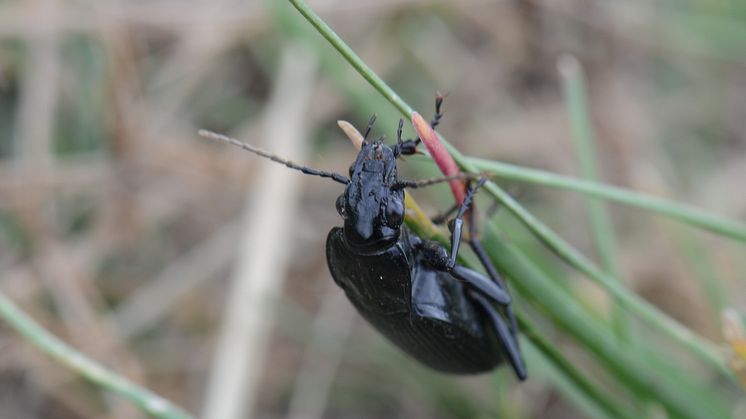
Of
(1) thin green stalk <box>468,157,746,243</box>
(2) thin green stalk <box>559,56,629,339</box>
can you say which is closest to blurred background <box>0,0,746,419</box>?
(2) thin green stalk <box>559,56,629,339</box>

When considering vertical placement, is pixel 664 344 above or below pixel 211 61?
below

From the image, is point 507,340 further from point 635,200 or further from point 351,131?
point 351,131

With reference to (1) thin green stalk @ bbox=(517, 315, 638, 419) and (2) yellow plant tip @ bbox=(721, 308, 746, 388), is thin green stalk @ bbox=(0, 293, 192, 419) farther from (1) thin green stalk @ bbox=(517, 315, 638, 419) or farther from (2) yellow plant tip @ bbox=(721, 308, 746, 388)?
(2) yellow plant tip @ bbox=(721, 308, 746, 388)

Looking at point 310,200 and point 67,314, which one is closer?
point 67,314

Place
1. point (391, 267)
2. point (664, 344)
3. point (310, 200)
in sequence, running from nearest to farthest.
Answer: point (391, 267)
point (664, 344)
point (310, 200)

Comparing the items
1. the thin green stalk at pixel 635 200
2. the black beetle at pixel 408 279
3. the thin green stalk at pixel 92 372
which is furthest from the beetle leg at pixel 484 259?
the thin green stalk at pixel 92 372

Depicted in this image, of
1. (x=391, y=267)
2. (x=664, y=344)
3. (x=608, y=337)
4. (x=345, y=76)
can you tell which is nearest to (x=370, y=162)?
(x=391, y=267)

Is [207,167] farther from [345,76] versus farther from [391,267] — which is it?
[391,267]
